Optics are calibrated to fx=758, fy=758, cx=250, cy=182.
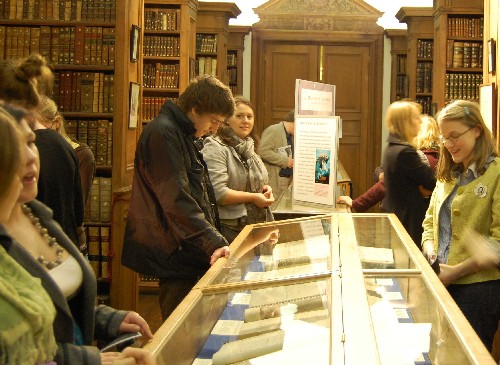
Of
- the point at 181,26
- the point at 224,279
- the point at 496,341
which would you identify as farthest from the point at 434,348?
the point at 181,26

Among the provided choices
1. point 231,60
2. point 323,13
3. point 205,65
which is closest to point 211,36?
point 205,65

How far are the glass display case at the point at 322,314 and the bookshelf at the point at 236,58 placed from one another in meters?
8.98

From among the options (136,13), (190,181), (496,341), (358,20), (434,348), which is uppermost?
(358,20)

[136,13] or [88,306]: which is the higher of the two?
[136,13]

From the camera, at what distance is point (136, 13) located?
5.85 metres

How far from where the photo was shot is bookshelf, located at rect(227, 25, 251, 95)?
1146 cm

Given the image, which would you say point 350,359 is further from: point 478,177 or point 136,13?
point 136,13

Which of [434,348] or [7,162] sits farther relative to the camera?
[434,348]

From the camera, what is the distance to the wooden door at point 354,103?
1180cm

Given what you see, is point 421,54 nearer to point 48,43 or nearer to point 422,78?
point 422,78

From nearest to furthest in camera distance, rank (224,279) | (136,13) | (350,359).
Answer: (350,359) → (224,279) → (136,13)

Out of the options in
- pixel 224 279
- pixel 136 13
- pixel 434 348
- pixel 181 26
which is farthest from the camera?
pixel 181 26

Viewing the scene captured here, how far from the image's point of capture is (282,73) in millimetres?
11852

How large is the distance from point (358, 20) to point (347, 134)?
69.2 inches
